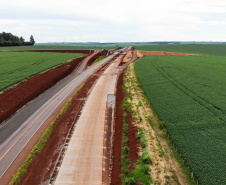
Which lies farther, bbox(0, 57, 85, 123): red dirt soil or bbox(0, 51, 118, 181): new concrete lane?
bbox(0, 57, 85, 123): red dirt soil

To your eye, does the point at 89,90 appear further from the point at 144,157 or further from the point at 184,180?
the point at 184,180

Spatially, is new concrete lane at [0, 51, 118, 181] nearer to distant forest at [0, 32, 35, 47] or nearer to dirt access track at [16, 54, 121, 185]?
dirt access track at [16, 54, 121, 185]

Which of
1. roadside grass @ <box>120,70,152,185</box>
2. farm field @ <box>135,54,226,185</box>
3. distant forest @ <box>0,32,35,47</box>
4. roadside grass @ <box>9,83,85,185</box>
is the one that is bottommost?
roadside grass @ <box>9,83,85,185</box>

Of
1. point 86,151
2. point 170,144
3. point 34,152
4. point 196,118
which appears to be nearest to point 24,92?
point 34,152

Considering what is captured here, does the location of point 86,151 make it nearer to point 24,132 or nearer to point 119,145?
point 119,145

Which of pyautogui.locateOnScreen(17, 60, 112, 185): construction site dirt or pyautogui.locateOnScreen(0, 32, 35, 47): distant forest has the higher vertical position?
pyautogui.locateOnScreen(0, 32, 35, 47): distant forest

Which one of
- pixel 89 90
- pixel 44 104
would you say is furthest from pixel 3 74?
pixel 89 90

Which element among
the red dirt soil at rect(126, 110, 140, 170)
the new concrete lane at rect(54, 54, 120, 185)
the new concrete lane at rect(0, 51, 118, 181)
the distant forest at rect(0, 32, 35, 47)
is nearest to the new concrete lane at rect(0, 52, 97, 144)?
the new concrete lane at rect(0, 51, 118, 181)
